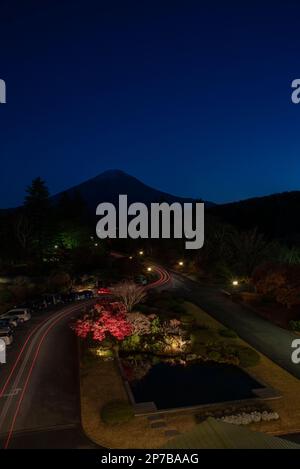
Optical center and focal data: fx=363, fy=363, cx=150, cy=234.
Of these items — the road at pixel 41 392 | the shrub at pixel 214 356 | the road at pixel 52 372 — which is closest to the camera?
the road at pixel 41 392

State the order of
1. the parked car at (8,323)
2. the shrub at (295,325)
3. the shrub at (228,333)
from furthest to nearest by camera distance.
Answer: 1. the parked car at (8,323)
2. the shrub at (295,325)
3. the shrub at (228,333)

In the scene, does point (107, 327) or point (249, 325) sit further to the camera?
point (249, 325)

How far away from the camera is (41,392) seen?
19.4 m

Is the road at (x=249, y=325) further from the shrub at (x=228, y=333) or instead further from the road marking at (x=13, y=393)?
the road marking at (x=13, y=393)

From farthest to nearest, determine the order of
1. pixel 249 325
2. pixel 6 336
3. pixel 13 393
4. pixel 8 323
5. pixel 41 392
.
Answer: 1. pixel 249 325
2. pixel 8 323
3. pixel 6 336
4. pixel 41 392
5. pixel 13 393

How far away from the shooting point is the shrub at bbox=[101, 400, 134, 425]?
16234 mm

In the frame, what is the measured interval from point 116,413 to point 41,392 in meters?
5.16

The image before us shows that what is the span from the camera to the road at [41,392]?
15477 mm

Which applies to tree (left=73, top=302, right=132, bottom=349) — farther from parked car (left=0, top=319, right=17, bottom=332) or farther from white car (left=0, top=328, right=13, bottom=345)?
parked car (left=0, top=319, right=17, bottom=332)

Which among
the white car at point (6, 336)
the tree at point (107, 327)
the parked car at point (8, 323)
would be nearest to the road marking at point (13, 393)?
the tree at point (107, 327)

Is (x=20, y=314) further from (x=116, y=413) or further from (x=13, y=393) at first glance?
(x=116, y=413)

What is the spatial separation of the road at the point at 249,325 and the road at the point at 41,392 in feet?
42.8

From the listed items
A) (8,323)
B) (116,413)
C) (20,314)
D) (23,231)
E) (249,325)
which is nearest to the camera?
(116,413)

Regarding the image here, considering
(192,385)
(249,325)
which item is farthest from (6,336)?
(249,325)
